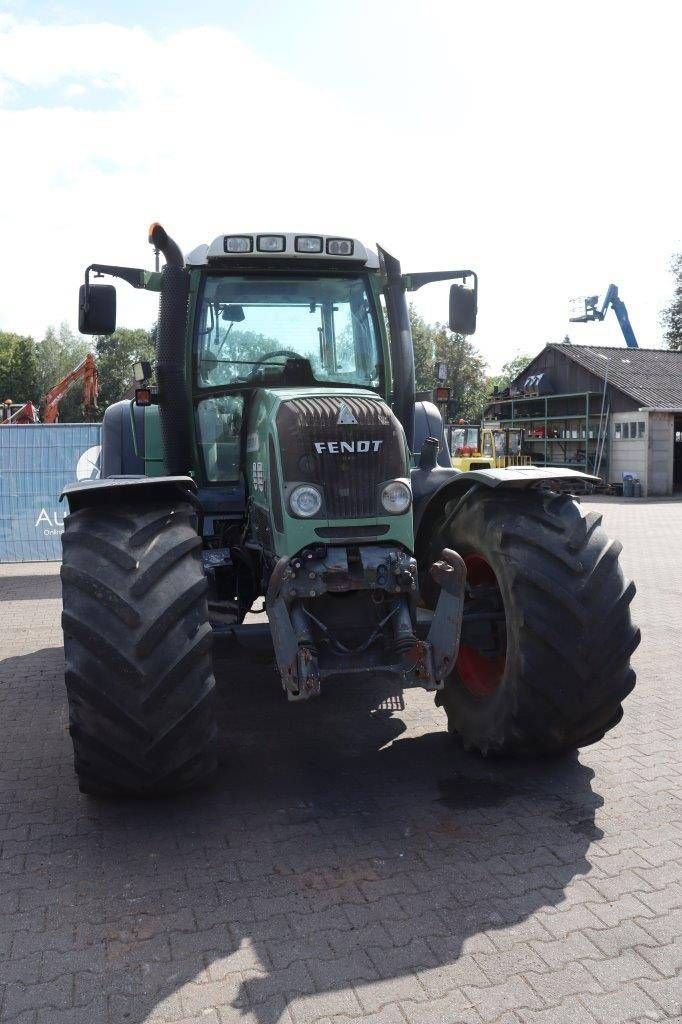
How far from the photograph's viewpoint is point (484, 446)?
97.2 ft

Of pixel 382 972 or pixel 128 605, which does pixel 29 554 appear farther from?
pixel 382 972

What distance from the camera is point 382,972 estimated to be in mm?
2781

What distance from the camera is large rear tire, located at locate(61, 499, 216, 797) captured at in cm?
349

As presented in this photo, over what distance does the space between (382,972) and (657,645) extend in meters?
5.18

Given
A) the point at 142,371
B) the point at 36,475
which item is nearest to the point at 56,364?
the point at 36,475

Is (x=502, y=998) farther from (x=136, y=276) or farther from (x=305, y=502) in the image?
(x=136, y=276)

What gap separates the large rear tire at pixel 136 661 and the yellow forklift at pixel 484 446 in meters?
16.3

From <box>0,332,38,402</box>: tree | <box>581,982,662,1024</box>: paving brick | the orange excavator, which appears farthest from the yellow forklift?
<box>0,332,38,402</box>: tree

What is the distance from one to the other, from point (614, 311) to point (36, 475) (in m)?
41.2

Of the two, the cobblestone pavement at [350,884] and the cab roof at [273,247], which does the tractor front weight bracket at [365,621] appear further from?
the cab roof at [273,247]

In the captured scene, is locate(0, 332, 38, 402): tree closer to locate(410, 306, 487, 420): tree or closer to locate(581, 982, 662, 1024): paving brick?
locate(410, 306, 487, 420): tree

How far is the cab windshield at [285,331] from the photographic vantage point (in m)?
5.19

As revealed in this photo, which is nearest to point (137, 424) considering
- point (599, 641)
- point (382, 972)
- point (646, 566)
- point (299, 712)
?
Answer: point (299, 712)

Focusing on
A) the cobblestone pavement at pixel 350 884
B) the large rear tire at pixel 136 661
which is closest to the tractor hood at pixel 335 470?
the large rear tire at pixel 136 661
